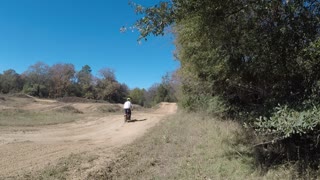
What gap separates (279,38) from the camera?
7211 mm

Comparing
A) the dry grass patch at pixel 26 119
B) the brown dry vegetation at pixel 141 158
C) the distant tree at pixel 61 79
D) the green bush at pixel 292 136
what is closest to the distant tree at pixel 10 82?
the distant tree at pixel 61 79

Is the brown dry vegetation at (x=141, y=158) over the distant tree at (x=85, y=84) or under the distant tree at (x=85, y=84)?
under

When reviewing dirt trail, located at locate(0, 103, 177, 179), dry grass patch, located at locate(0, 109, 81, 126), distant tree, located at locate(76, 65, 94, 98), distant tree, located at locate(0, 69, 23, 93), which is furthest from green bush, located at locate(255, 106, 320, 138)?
distant tree, located at locate(0, 69, 23, 93)

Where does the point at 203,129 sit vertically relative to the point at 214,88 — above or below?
below

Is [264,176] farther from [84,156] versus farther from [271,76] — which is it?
[84,156]

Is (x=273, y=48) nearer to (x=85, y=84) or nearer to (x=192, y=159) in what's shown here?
(x=192, y=159)

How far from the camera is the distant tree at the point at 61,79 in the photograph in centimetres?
7144

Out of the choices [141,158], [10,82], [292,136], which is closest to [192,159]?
[141,158]

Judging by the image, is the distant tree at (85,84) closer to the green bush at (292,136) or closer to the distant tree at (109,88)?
the distant tree at (109,88)

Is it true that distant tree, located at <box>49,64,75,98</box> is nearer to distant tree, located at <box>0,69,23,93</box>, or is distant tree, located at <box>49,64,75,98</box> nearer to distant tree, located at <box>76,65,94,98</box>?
distant tree, located at <box>76,65,94,98</box>

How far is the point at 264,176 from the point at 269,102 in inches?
72.0

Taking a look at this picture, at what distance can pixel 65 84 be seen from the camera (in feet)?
236

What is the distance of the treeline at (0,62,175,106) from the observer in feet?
225

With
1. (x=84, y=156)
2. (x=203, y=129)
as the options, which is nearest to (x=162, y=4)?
(x=84, y=156)
